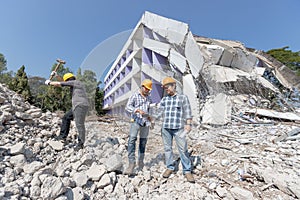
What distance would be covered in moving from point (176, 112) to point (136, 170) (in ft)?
2.83

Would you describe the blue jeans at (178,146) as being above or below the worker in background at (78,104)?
below

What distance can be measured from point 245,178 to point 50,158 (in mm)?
2376

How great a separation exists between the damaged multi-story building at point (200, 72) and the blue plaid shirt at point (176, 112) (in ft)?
5.21

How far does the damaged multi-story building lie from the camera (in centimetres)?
432

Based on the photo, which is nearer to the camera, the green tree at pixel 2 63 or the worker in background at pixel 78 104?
the worker in background at pixel 78 104

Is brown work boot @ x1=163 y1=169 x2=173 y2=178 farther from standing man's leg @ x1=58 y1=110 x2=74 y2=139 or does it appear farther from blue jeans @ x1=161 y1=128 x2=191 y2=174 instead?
standing man's leg @ x1=58 y1=110 x2=74 y2=139

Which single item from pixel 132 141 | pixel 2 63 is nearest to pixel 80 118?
pixel 132 141

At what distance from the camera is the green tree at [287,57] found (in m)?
13.5

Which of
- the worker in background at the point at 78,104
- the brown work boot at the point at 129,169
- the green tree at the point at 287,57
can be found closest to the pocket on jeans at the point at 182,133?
the brown work boot at the point at 129,169

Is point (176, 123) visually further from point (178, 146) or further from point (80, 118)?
point (80, 118)

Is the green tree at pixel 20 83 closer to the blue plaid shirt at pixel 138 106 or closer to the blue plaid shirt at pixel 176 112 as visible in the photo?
the blue plaid shirt at pixel 138 106

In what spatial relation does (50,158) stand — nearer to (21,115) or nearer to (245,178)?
(21,115)

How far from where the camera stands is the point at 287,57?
558 inches

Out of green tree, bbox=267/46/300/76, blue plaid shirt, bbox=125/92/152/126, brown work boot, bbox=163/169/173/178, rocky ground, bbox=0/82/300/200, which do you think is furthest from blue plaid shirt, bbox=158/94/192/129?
green tree, bbox=267/46/300/76
